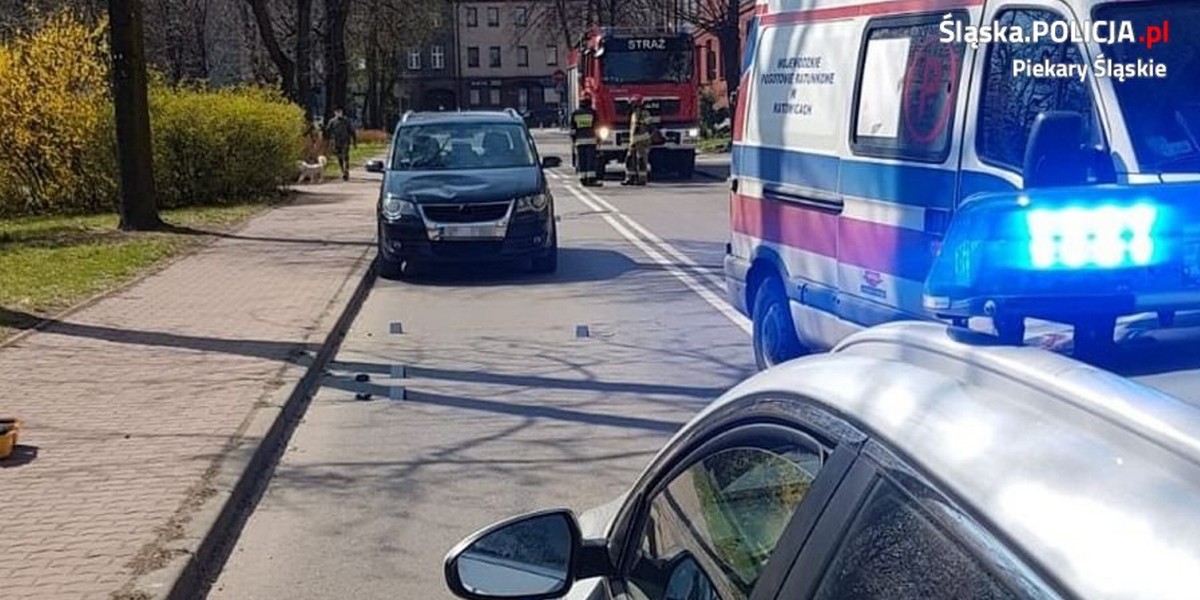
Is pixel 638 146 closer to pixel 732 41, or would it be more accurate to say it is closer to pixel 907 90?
pixel 732 41

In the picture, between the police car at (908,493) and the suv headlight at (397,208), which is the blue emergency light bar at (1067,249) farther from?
the suv headlight at (397,208)

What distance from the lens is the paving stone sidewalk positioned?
550cm

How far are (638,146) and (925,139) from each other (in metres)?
22.6

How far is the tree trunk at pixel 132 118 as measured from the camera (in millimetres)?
19078

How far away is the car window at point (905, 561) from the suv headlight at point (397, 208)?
13.3m

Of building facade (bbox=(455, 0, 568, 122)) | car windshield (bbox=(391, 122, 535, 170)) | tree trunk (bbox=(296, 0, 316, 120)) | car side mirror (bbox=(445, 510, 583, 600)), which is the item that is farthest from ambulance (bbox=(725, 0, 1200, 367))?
building facade (bbox=(455, 0, 568, 122))

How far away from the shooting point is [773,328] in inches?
338

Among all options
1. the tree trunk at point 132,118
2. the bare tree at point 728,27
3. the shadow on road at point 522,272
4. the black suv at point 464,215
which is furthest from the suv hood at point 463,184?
the bare tree at point 728,27

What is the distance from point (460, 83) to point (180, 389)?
10449 centimetres

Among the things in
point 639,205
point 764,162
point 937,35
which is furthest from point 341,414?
point 639,205

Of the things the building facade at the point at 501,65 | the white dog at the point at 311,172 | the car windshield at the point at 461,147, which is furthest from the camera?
the building facade at the point at 501,65

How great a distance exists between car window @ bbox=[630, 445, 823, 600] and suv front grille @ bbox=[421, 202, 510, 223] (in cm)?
1225

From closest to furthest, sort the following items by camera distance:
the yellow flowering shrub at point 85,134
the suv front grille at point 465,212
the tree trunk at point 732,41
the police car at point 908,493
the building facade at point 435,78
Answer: the police car at point 908,493, the suv front grille at point 465,212, the yellow flowering shrub at point 85,134, the tree trunk at point 732,41, the building facade at point 435,78

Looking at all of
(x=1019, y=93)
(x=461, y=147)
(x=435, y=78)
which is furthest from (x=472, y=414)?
(x=435, y=78)
